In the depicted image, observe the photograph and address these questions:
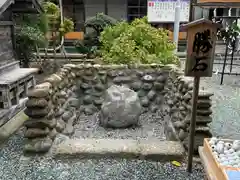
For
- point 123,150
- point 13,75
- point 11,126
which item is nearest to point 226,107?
point 123,150

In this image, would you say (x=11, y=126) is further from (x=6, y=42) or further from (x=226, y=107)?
(x=226, y=107)

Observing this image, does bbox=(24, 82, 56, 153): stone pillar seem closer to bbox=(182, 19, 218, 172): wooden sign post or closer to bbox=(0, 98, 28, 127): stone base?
bbox=(0, 98, 28, 127): stone base

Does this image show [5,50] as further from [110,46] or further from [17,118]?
[110,46]

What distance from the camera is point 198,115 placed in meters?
3.52

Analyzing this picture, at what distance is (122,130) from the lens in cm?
485

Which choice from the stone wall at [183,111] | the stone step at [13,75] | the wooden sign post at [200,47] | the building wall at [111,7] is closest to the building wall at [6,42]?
the stone step at [13,75]

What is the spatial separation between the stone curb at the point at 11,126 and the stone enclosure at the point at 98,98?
859mm

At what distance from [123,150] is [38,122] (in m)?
1.20

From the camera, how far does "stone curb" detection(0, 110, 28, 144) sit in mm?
4305

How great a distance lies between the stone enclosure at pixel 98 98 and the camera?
138 inches

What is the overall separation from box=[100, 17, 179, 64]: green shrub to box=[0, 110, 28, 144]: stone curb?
251 centimetres

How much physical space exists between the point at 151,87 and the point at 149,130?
1.19 metres

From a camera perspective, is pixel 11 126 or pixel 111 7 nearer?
pixel 11 126

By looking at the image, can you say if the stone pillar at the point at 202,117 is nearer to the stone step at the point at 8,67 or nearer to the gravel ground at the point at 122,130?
the gravel ground at the point at 122,130
